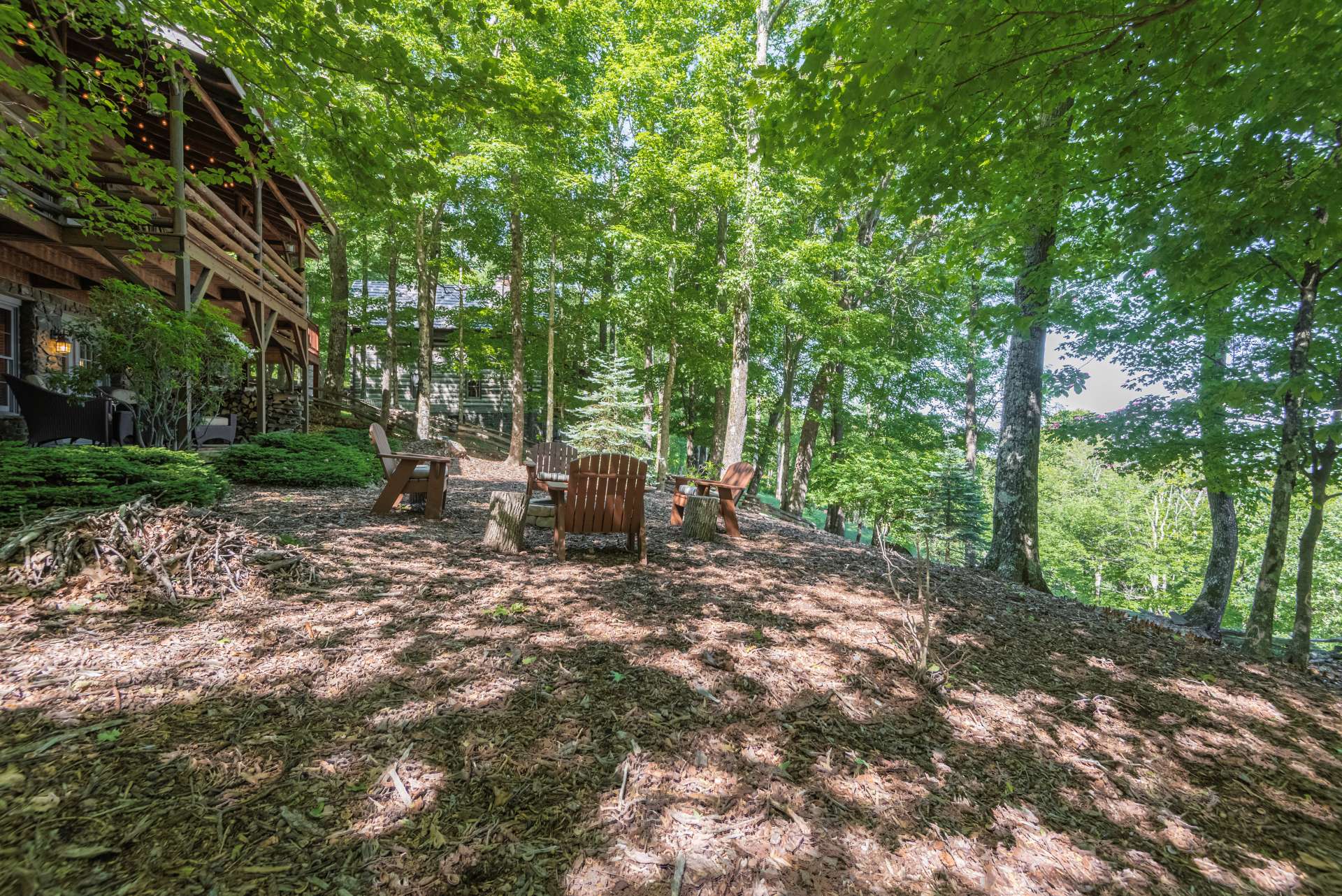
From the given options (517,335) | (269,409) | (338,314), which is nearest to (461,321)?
(338,314)

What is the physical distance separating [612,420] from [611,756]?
11257 millimetres

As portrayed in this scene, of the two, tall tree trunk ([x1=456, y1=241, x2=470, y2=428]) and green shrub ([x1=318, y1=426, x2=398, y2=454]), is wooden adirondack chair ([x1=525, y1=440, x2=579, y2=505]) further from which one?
tall tree trunk ([x1=456, y1=241, x2=470, y2=428])

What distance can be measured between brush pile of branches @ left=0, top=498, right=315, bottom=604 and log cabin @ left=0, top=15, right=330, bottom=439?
296 cm

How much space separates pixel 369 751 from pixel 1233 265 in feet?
21.1

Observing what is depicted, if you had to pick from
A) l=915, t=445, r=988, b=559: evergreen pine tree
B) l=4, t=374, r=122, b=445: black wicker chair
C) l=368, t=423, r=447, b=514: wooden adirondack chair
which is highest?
l=4, t=374, r=122, b=445: black wicker chair

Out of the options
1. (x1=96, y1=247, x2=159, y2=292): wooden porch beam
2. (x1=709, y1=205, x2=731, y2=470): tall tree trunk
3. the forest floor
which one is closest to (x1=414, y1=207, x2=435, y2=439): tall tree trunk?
(x1=96, y1=247, x2=159, y2=292): wooden porch beam

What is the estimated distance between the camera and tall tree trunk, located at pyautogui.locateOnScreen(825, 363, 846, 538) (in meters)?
13.7

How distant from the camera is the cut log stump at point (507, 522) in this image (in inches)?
179

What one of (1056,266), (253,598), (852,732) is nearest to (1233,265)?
(1056,266)

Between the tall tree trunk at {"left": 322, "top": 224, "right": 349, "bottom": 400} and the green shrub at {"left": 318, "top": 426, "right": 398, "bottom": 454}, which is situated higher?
the tall tree trunk at {"left": 322, "top": 224, "right": 349, "bottom": 400}

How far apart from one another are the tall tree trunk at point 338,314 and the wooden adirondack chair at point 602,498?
14.1m

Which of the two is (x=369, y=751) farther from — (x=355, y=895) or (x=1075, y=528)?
(x=1075, y=528)

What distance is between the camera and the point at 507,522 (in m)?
4.57

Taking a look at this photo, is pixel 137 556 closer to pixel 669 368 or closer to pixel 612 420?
pixel 612 420
